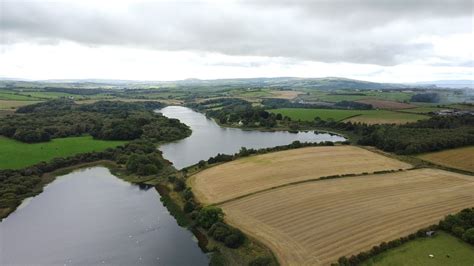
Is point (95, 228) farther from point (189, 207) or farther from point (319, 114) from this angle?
point (319, 114)

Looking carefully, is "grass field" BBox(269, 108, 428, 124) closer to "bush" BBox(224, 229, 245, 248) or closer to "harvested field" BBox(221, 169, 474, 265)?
"harvested field" BBox(221, 169, 474, 265)

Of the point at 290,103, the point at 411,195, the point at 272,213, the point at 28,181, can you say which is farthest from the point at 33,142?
the point at 290,103

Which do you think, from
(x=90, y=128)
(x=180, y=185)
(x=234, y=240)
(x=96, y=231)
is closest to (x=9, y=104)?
(x=90, y=128)

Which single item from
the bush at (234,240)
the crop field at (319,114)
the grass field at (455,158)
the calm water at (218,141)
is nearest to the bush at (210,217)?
the bush at (234,240)

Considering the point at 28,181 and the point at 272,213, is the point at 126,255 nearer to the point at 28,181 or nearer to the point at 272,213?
the point at 272,213

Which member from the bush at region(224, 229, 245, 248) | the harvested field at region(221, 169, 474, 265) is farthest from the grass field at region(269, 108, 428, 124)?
the bush at region(224, 229, 245, 248)

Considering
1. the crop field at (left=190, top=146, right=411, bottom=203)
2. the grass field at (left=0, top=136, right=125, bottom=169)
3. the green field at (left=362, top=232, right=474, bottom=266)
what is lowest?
the grass field at (left=0, top=136, right=125, bottom=169)
